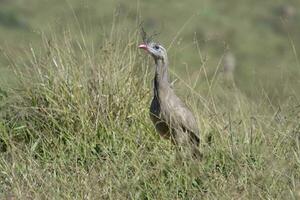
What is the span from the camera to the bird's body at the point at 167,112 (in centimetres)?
637

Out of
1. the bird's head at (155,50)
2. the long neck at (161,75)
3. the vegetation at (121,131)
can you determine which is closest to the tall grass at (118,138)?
the vegetation at (121,131)

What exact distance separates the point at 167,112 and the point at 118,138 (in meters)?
0.38

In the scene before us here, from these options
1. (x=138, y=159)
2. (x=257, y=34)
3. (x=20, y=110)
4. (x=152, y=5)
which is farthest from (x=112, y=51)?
(x=152, y=5)

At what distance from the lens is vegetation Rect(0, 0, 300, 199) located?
218 inches

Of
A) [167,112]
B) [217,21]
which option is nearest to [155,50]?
[167,112]

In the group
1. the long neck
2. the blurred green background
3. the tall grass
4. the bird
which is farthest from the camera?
the blurred green background

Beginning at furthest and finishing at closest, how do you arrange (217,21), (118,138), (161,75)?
(217,21) → (161,75) → (118,138)

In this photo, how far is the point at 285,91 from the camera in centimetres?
695

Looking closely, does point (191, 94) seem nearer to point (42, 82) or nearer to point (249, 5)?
point (42, 82)

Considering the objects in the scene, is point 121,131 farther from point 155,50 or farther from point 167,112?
point 155,50

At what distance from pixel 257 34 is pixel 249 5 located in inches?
107

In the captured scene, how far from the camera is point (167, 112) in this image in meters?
6.40

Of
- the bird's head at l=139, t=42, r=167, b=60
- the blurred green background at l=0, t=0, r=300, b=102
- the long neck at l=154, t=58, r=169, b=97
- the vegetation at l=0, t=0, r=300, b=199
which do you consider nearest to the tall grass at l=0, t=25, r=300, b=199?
the vegetation at l=0, t=0, r=300, b=199

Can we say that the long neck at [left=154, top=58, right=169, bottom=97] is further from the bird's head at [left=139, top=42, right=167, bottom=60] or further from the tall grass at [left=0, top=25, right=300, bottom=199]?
the tall grass at [left=0, top=25, right=300, bottom=199]
